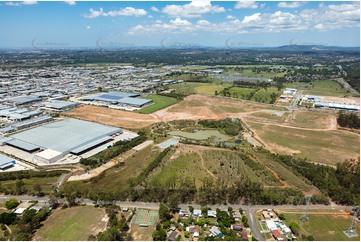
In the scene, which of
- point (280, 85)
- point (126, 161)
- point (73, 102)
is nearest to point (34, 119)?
point (73, 102)

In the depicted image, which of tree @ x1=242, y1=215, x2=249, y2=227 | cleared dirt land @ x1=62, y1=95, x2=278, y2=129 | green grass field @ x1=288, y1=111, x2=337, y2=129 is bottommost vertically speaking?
tree @ x1=242, y1=215, x2=249, y2=227

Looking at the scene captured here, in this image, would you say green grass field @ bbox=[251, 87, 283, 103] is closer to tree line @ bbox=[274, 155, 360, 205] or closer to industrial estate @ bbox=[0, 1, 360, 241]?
industrial estate @ bbox=[0, 1, 360, 241]

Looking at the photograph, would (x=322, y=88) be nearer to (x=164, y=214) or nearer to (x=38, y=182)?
(x=164, y=214)

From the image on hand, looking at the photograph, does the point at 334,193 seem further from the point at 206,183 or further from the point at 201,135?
the point at 201,135

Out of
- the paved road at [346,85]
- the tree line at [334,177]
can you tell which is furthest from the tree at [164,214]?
the paved road at [346,85]

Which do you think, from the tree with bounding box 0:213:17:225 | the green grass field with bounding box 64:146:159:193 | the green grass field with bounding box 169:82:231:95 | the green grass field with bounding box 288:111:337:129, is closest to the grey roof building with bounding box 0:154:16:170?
the green grass field with bounding box 64:146:159:193

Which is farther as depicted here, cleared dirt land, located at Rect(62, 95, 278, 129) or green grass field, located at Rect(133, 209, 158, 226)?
cleared dirt land, located at Rect(62, 95, 278, 129)

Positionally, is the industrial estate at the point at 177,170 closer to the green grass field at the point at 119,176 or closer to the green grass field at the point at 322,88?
the green grass field at the point at 119,176
